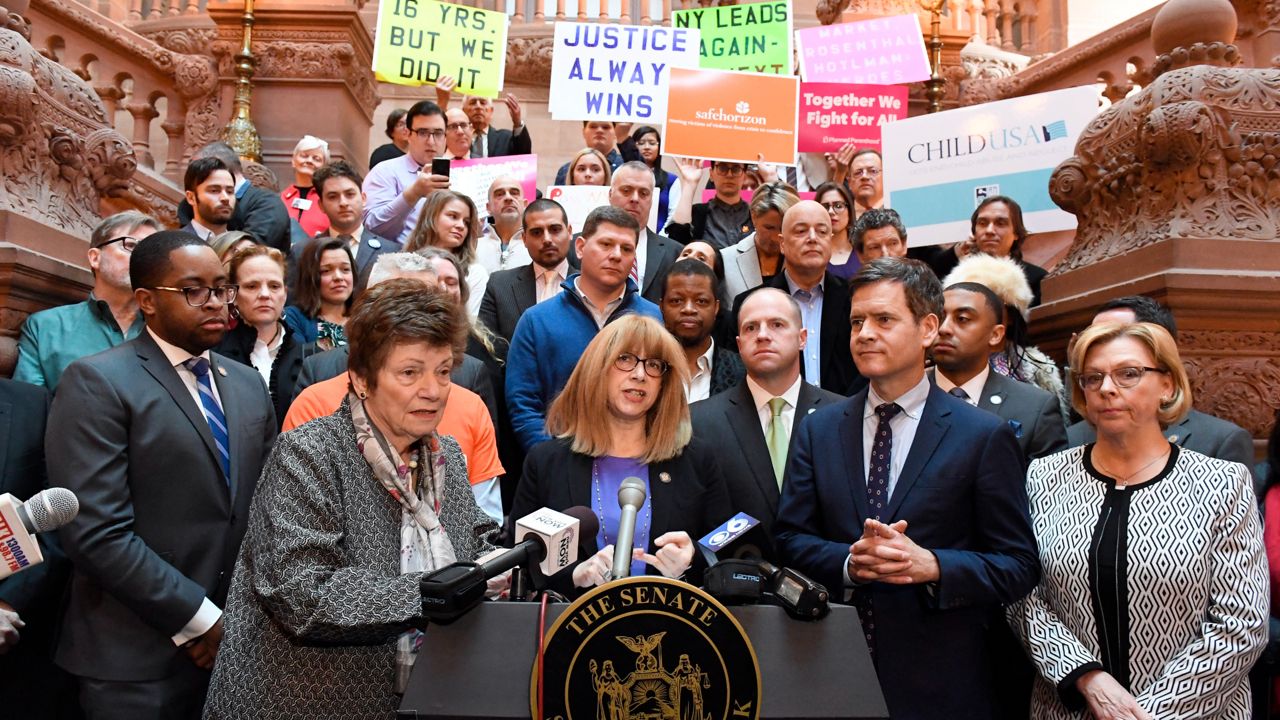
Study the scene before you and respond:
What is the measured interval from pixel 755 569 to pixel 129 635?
84.6 inches

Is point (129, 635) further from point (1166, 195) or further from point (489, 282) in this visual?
point (1166, 195)

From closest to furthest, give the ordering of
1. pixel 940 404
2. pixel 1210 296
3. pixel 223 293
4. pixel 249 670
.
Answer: pixel 249 670, pixel 940 404, pixel 223 293, pixel 1210 296

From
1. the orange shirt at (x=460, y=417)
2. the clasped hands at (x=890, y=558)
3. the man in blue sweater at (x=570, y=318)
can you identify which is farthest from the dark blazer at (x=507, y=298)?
the clasped hands at (x=890, y=558)

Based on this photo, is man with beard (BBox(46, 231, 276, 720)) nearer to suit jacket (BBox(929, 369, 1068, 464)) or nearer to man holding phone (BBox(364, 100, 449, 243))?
suit jacket (BBox(929, 369, 1068, 464))

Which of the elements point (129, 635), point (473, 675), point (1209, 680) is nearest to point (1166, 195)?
point (1209, 680)

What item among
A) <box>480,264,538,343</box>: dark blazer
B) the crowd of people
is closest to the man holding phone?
<box>480,264,538,343</box>: dark blazer

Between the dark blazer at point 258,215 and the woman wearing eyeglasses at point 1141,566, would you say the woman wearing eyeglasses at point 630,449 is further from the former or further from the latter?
the dark blazer at point 258,215

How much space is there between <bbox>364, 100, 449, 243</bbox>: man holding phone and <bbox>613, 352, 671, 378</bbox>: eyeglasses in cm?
393

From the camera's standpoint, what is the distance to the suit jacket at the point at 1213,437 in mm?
3674

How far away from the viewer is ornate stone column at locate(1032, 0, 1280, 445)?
4230 millimetres

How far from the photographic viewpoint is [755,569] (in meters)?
2.37

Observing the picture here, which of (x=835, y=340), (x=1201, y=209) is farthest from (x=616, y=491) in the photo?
(x=1201, y=209)

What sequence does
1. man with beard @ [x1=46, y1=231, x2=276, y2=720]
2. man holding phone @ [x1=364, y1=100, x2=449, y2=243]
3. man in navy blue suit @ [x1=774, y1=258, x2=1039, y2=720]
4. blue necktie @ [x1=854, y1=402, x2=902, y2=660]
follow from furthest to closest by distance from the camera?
1. man holding phone @ [x1=364, y1=100, x2=449, y2=243]
2. man with beard @ [x1=46, y1=231, x2=276, y2=720]
3. blue necktie @ [x1=854, y1=402, x2=902, y2=660]
4. man in navy blue suit @ [x1=774, y1=258, x2=1039, y2=720]

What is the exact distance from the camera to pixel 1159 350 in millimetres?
3307
